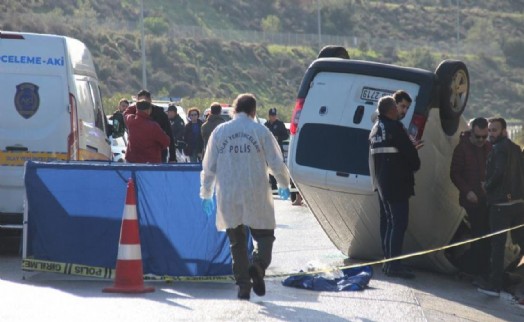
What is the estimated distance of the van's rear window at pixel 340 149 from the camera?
41.9 ft

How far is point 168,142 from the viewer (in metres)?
14.5

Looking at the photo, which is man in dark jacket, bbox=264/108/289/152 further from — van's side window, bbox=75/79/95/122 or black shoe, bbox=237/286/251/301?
black shoe, bbox=237/286/251/301

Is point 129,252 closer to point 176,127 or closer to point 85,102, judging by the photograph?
point 85,102

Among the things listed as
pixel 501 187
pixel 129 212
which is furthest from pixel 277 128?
pixel 129 212

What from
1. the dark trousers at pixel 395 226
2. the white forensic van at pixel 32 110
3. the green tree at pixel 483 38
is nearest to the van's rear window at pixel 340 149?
the dark trousers at pixel 395 226

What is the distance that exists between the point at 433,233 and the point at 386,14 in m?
88.4

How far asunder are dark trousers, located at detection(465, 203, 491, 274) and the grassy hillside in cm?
3935

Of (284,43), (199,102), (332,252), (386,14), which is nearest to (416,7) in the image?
(386,14)

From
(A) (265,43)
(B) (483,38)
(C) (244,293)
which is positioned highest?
(B) (483,38)

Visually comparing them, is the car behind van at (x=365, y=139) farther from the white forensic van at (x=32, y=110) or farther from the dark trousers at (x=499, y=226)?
the white forensic van at (x=32, y=110)

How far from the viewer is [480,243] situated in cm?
1329

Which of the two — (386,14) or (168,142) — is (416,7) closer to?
(386,14)

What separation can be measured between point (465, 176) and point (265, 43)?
70.8 m

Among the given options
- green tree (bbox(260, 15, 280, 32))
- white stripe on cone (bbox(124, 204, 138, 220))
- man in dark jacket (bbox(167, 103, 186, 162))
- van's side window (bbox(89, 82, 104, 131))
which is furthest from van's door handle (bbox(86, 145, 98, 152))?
green tree (bbox(260, 15, 280, 32))
